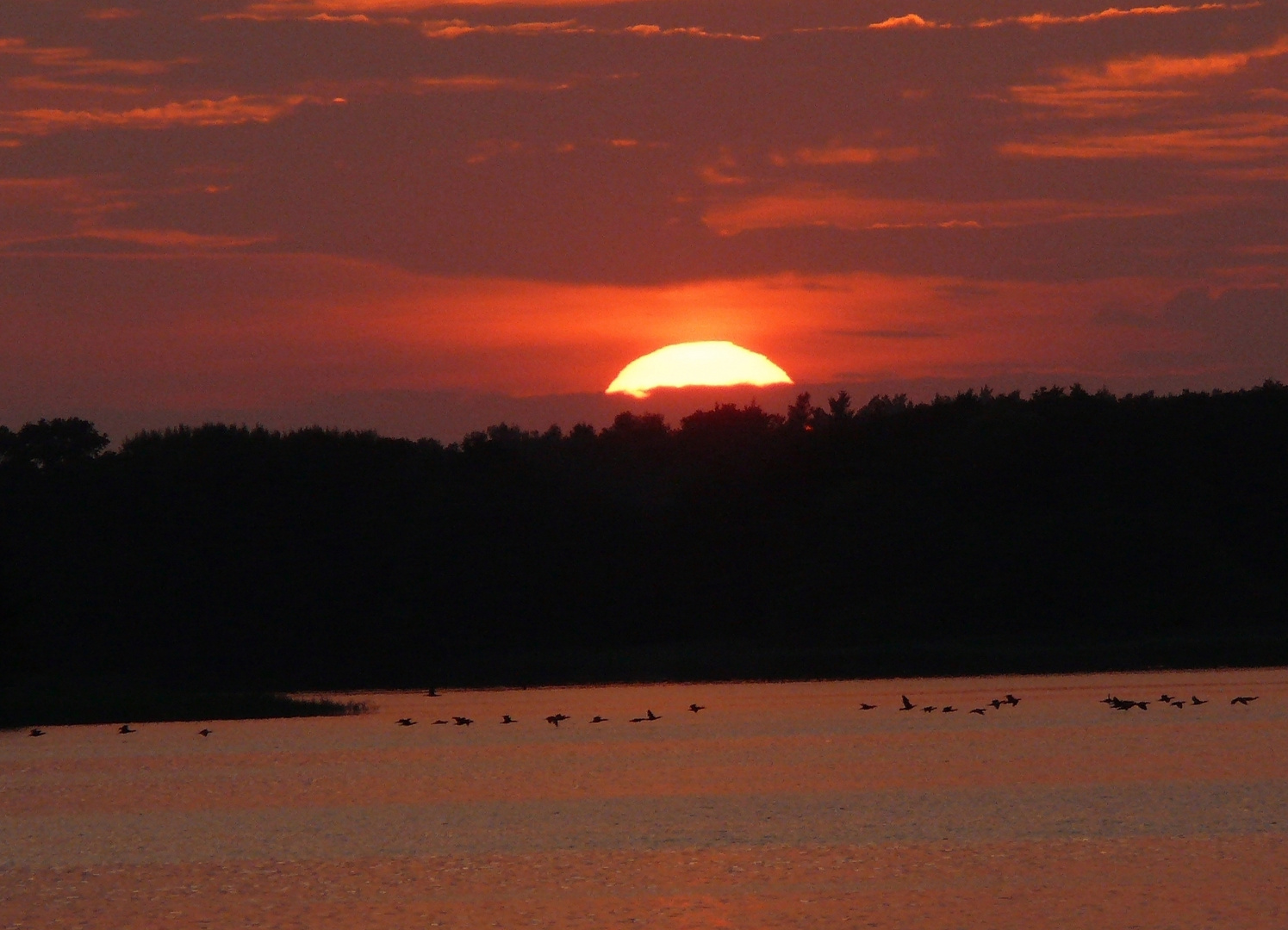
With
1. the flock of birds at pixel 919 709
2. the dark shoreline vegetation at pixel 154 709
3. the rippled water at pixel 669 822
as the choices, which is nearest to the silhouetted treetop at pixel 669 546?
the dark shoreline vegetation at pixel 154 709

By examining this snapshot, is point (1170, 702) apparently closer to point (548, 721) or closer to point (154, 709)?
point (548, 721)

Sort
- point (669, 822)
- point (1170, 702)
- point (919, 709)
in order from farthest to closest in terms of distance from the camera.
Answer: point (919, 709) < point (1170, 702) < point (669, 822)

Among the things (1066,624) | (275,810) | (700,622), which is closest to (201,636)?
(700,622)

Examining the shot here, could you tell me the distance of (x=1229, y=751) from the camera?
42719 mm

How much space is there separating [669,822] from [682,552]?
68.5m

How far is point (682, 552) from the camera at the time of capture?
101m

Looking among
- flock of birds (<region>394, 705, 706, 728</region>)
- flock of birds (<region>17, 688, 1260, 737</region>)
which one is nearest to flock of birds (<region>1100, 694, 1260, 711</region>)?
flock of birds (<region>17, 688, 1260, 737</region>)

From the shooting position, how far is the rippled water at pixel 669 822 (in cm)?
2408

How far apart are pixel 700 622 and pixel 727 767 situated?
56.2 metres

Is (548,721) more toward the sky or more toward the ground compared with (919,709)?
more toward the ground

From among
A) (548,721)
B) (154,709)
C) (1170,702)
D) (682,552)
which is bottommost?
(154,709)

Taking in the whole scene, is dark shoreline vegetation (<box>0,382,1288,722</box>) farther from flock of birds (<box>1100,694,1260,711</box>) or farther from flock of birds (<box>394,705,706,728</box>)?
flock of birds (<box>394,705,706,728</box>)

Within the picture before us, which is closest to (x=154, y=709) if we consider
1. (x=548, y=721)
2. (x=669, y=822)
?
(x=548, y=721)

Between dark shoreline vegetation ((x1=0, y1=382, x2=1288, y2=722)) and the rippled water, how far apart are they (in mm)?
33781
